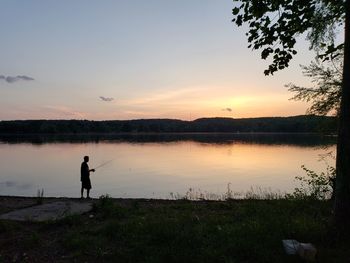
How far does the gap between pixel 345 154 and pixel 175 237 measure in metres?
3.89

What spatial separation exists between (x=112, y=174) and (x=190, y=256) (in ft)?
113

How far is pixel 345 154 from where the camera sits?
322 inches

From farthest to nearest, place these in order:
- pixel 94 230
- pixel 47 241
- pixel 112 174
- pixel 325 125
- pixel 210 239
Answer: pixel 112 174 → pixel 325 125 → pixel 94 230 → pixel 47 241 → pixel 210 239

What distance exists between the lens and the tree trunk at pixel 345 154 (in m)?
8.18

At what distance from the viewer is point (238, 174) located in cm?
4191

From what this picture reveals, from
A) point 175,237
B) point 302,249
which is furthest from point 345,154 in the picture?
point 175,237

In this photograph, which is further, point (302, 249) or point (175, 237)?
point (175, 237)

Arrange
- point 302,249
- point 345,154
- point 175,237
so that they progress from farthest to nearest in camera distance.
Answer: point 175,237 → point 345,154 → point 302,249

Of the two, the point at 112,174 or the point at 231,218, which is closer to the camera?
the point at 231,218

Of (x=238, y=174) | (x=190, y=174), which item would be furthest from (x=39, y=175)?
(x=238, y=174)

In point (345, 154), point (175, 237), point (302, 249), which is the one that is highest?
point (345, 154)

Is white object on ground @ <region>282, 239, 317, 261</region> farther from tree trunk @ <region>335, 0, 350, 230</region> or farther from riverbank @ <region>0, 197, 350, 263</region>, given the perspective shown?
tree trunk @ <region>335, 0, 350, 230</region>

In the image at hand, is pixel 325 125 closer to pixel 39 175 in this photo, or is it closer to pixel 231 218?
pixel 231 218

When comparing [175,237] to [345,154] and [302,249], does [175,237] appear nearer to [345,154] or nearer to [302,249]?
[302,249]
